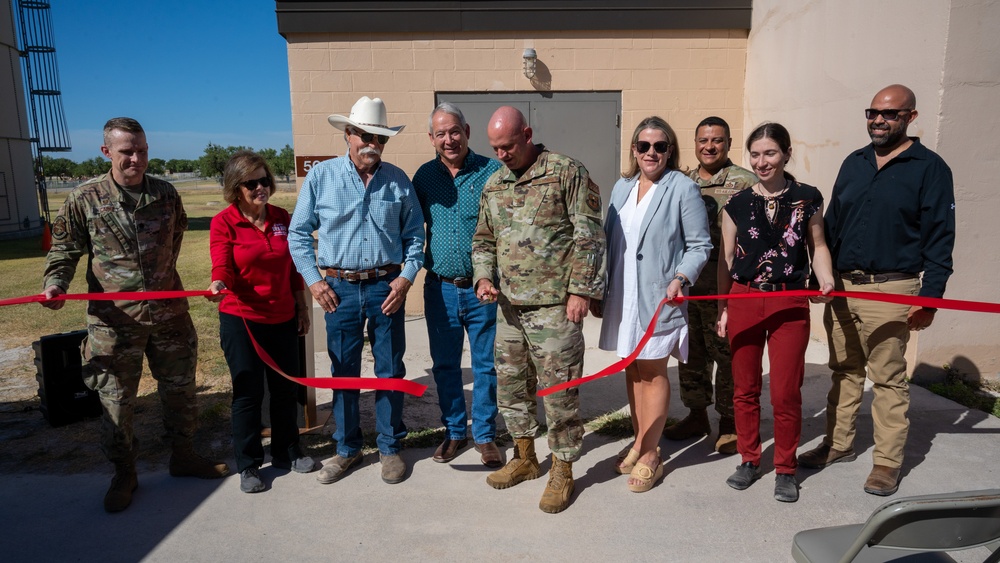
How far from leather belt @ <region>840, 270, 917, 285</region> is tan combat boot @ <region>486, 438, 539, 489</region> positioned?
80.2 inches

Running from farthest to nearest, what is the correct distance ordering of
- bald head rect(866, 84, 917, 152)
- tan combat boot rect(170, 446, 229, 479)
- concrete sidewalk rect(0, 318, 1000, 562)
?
1. tan combat boot rect(170, 446, 229, 479)
2. bald head rect(866, 84, 917, 152)
3. concrete sidewalk rect(0, 318, 1000, 562)

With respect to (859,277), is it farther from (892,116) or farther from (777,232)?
(892,116)

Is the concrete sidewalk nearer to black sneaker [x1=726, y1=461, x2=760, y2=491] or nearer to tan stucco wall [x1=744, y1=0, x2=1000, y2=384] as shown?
black sneaker [x1=726, y1=461, x2=760, y2=491]

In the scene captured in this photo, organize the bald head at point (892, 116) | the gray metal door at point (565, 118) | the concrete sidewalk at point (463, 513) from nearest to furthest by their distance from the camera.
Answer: the concrete sidewalk at point (463, 513) → the bald head at point (892, 116) → the gray metal door at point (565, 118)

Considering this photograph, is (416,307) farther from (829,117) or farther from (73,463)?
(829,117)

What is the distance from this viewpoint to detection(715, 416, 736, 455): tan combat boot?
4.07 meters

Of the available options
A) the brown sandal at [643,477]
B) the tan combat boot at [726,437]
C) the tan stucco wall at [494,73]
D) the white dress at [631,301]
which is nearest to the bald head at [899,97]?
the white dress at [631,301]

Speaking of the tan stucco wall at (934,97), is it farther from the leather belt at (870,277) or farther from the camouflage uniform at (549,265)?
the camouflage uniform at (549,265)

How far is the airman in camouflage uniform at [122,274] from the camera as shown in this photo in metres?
3.44

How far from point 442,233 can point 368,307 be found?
2.01 feet

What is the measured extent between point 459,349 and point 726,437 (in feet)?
5.75

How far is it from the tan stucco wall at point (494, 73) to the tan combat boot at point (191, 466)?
14.1 feet

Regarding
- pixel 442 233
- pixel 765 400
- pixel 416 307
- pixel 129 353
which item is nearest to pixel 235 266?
pixel 129 353

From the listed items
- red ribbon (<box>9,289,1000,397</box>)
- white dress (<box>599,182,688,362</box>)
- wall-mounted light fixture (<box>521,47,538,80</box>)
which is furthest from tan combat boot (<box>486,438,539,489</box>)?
wall-mounted light fixture (<box>521,47,538,80</box>)
